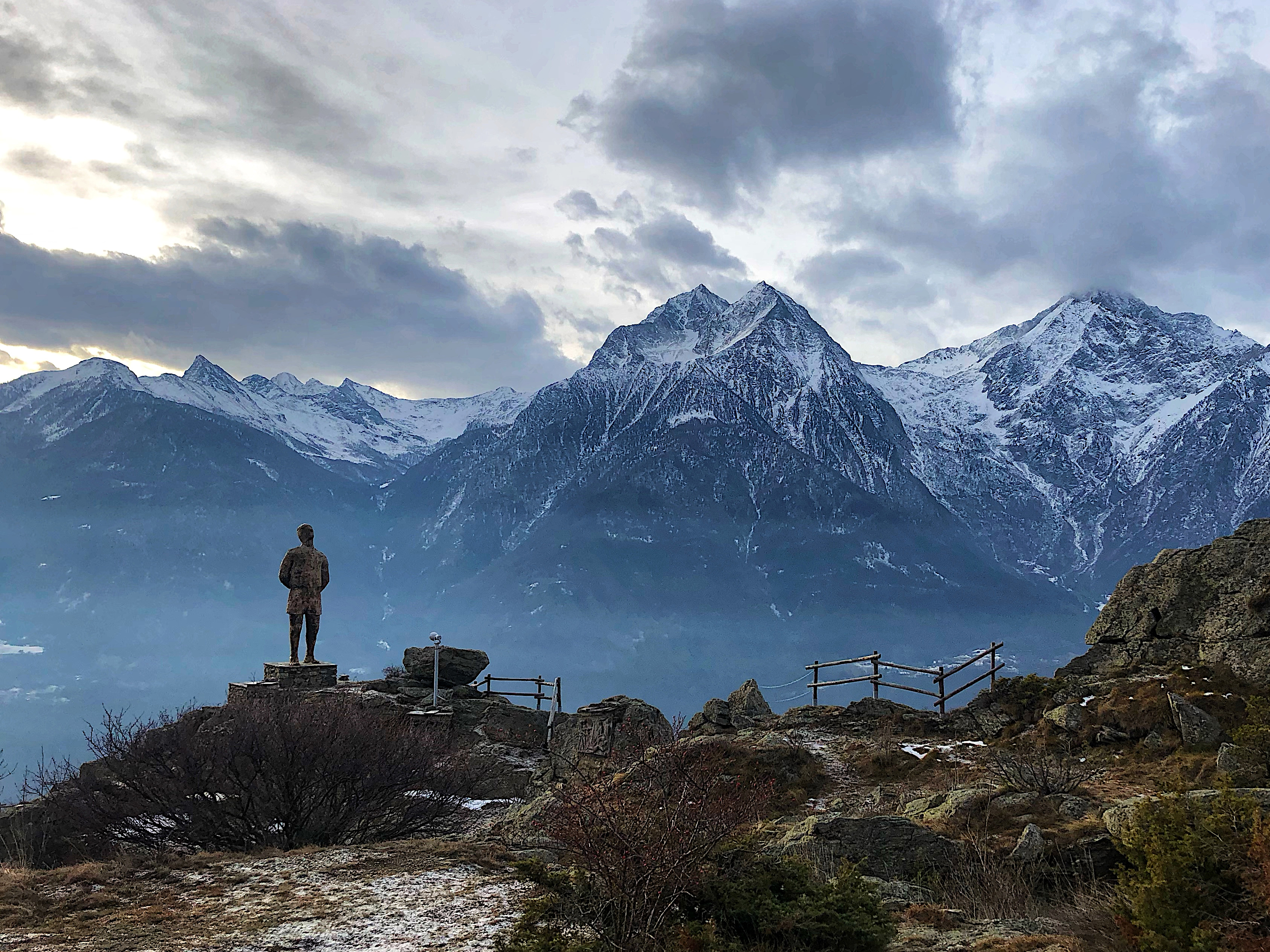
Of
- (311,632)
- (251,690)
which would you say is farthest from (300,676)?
(311,632)

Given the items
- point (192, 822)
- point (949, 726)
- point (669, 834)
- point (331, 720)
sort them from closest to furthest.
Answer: point (669, 834)
point (192, 822)
point (331, 720)
point (949, 726)

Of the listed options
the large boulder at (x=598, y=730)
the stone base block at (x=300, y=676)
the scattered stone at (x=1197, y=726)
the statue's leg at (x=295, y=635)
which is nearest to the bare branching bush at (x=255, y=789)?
the large boulder at (x=598, y=730)

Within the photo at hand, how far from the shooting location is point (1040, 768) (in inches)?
609

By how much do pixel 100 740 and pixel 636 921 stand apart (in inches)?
644

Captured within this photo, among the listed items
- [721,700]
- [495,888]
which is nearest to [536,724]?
[721,700]

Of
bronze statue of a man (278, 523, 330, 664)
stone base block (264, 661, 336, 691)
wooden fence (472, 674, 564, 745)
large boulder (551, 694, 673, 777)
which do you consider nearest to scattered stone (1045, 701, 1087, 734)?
large boulder (551, 694, 673, 777)

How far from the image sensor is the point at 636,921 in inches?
292

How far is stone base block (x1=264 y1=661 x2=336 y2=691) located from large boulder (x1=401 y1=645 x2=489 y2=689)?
3.14 m

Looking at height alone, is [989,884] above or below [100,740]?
below

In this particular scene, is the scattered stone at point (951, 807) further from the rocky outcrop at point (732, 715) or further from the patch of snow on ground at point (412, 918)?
the rocky outcrop at point (732, 715)

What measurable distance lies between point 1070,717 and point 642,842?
672 inches

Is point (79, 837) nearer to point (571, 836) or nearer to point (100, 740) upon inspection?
point (100, 740)

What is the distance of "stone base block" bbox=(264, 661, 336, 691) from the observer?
26.6 meters

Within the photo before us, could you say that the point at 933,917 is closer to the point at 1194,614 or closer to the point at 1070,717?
the point at 1070,717
